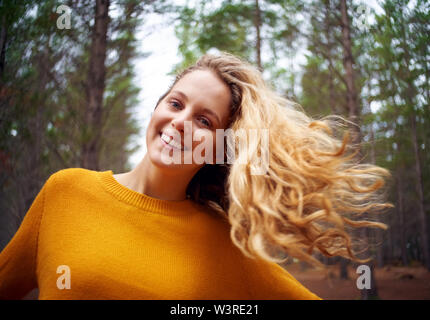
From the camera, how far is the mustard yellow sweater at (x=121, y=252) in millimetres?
1045

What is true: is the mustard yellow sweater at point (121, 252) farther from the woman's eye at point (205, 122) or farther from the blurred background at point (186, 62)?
the blurred background at point (186, 62)

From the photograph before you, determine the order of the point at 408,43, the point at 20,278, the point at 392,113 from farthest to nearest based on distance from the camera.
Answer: the point at 392,113 < the point at 408,43 < the point at 20,278

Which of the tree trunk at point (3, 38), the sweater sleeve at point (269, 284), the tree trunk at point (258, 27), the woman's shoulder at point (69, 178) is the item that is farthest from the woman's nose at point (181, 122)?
the tree trunk at point (258, 27)

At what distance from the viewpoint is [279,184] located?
1207 millimetres

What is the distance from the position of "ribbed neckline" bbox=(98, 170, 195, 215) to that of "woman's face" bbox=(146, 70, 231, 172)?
0.18 metres

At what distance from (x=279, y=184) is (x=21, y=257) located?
1065 mm

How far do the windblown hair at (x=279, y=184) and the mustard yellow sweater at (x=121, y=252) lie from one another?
0.50 ft

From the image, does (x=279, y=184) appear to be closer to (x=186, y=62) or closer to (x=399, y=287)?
(x=186, y=62)

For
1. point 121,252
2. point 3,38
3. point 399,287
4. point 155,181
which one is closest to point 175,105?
point 155,181

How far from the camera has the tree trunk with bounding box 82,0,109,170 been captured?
3.04m

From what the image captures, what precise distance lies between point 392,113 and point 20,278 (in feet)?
11.6

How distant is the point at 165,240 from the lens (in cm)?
121

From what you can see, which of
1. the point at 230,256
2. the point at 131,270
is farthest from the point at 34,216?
the point at 230,256

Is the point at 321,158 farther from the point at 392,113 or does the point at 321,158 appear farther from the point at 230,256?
the point at 392,113
